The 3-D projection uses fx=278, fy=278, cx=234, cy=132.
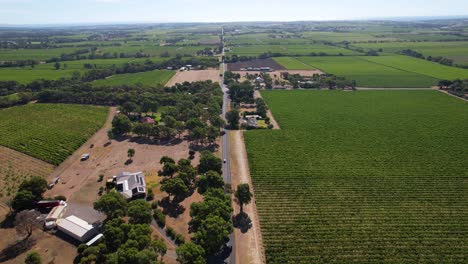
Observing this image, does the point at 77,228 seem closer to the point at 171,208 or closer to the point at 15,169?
the point at 171,208

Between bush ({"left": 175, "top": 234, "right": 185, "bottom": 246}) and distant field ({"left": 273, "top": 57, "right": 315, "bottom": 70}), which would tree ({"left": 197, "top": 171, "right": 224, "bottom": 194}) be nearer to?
bush ({"left": 175, "top": 234, "right": 185, "bottom": 246})

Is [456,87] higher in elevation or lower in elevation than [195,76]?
lower

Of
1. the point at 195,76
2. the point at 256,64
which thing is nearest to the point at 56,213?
the point at 195,76

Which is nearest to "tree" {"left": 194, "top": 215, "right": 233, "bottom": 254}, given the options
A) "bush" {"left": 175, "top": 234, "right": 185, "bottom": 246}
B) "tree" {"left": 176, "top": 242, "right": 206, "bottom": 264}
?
"tree" {"left": 176, "top": 242, "right": 206, "bottom": 264}

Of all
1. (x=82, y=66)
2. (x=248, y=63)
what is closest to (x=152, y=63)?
(x=82, y=66)

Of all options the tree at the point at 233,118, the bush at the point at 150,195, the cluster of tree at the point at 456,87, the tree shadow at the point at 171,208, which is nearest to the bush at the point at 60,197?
the bush at the point at 150,195
